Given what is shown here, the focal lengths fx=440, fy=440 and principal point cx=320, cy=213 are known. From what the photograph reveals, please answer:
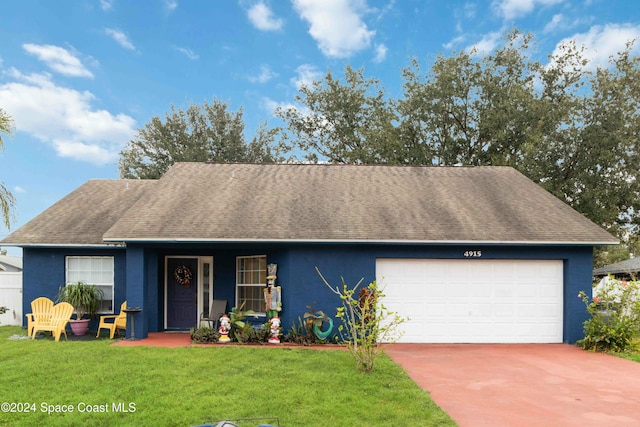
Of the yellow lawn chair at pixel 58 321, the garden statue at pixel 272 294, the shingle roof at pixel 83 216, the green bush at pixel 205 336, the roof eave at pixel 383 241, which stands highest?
the shingle roof at pixel 83 216

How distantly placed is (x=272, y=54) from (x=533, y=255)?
567 inches

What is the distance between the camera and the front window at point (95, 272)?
41.2ft

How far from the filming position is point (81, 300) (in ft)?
38.8

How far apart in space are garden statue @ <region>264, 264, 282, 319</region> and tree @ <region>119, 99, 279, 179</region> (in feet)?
64.5

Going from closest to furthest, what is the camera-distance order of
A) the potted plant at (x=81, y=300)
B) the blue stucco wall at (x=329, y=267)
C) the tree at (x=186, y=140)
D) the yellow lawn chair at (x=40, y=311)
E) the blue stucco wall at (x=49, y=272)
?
the blue stucco wall at (x=329, y=267) < the yellow lawn chair at (x=40, y=311) < the potted plant at (x=81, y=300) < the blue stucco wall at (x=49, y=272) < the tree at (x=186, y=140)

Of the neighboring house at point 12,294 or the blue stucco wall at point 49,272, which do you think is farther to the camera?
the neighboring house at point 12,294

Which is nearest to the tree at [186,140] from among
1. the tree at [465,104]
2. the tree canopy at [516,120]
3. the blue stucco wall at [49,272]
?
the tree canopy at [516,120]

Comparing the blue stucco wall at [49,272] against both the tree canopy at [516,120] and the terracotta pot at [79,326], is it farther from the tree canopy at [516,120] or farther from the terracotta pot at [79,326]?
the tree canopy at [516,120]

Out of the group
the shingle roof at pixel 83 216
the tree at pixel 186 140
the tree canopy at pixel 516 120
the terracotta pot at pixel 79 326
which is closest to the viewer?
the terracotta pot at pixel 79 326

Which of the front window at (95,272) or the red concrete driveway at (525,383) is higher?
the front window at (95,272)

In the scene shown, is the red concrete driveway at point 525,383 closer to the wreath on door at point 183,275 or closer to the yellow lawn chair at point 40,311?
the wreath on door at point 183,275

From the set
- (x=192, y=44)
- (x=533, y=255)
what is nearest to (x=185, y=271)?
(x=533, y=255)

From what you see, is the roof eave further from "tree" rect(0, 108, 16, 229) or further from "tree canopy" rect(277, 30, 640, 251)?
"tree canopy" rect(277, 30, 640, 251)

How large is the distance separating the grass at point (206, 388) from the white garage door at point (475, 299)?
105 inches
